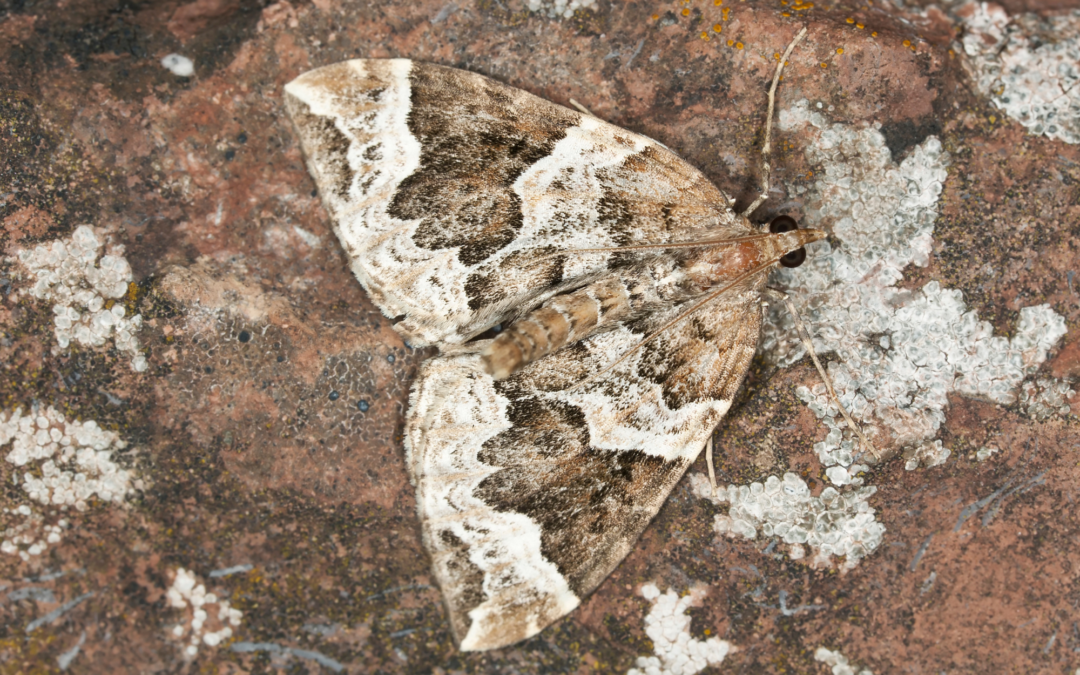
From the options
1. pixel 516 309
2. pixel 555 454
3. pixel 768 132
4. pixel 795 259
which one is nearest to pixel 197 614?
pixel 555 454

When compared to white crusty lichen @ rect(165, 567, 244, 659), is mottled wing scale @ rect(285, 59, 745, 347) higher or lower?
higher

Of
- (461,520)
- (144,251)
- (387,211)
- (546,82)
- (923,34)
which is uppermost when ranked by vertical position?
(923,34)

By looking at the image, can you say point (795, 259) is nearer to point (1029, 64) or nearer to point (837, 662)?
point (1029, 64)

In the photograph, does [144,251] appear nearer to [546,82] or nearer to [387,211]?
[387,211]

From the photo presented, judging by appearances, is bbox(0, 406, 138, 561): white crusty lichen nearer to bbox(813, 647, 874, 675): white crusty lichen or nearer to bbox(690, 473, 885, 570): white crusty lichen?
bbox(690, 473, 885, 570): white crusty lichen

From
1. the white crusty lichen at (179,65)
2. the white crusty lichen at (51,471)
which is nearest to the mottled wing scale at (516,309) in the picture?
the white crusty lichen at (179,65)

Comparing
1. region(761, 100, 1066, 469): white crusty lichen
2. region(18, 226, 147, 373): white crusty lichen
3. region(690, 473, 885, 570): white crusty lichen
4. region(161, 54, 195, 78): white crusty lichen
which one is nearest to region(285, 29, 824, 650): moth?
region(761, 100, 1066, 469): white crusty lichen

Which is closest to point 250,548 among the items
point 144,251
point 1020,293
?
point 144,251
